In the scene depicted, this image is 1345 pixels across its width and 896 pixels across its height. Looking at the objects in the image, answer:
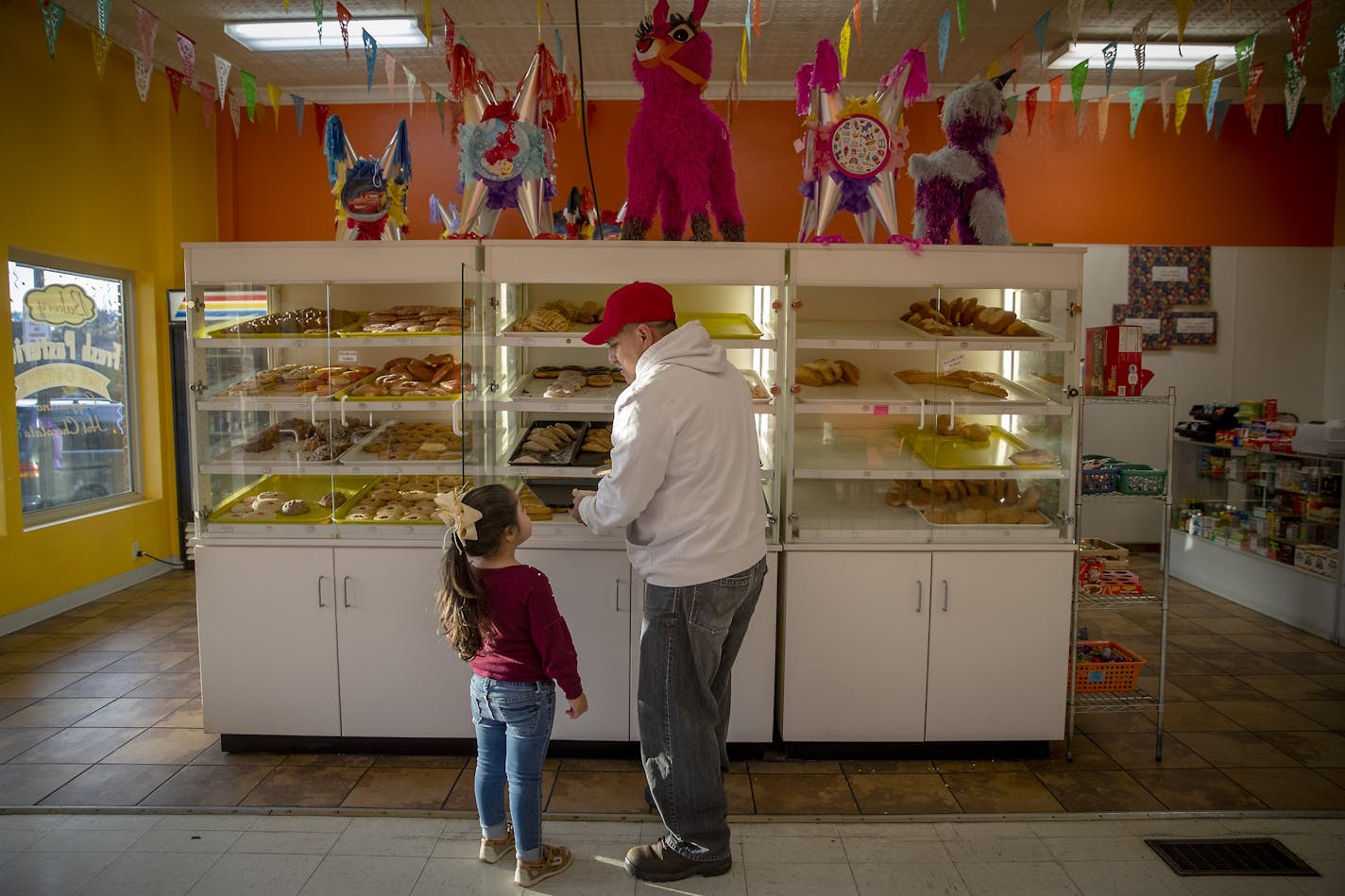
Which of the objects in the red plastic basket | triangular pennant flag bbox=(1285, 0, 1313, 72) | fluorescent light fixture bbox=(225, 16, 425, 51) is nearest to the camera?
the red plastic basket

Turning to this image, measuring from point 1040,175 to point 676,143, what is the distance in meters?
5.20

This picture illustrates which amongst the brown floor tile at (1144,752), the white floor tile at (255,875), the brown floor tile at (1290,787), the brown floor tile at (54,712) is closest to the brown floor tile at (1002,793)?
the brown floor tile at (1144,752)

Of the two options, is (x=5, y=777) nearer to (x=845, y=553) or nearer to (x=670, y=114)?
(x=845, y=553)

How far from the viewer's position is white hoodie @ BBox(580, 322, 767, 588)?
8.98 ft

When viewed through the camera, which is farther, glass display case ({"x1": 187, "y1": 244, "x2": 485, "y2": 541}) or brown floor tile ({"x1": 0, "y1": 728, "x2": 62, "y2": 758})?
brown floor tile ({"x1": 0, "y1": 728, "x2": 62, "y2": 758})

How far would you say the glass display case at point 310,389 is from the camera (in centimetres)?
373

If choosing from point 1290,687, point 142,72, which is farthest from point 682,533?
point 142,72

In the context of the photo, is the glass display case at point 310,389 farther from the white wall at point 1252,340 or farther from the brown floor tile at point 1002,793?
the white wall at point 1252,340

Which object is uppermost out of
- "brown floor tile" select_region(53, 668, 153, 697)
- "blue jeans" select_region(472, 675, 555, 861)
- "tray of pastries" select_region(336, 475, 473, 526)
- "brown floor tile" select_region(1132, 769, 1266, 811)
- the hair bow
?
the hair bow

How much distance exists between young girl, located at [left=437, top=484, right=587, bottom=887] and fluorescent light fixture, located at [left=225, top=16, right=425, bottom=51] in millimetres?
4792

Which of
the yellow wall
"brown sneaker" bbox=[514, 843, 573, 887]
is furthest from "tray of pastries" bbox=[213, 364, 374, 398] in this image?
the yellow wall

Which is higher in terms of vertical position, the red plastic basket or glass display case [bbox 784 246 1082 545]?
glass display case [bbox 784 246 1082 545]

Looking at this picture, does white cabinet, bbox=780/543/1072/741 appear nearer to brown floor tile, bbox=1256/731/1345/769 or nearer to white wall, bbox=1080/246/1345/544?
brown floor tile, bbox=1256/731/1345/769

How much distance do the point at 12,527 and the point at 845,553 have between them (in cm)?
531
